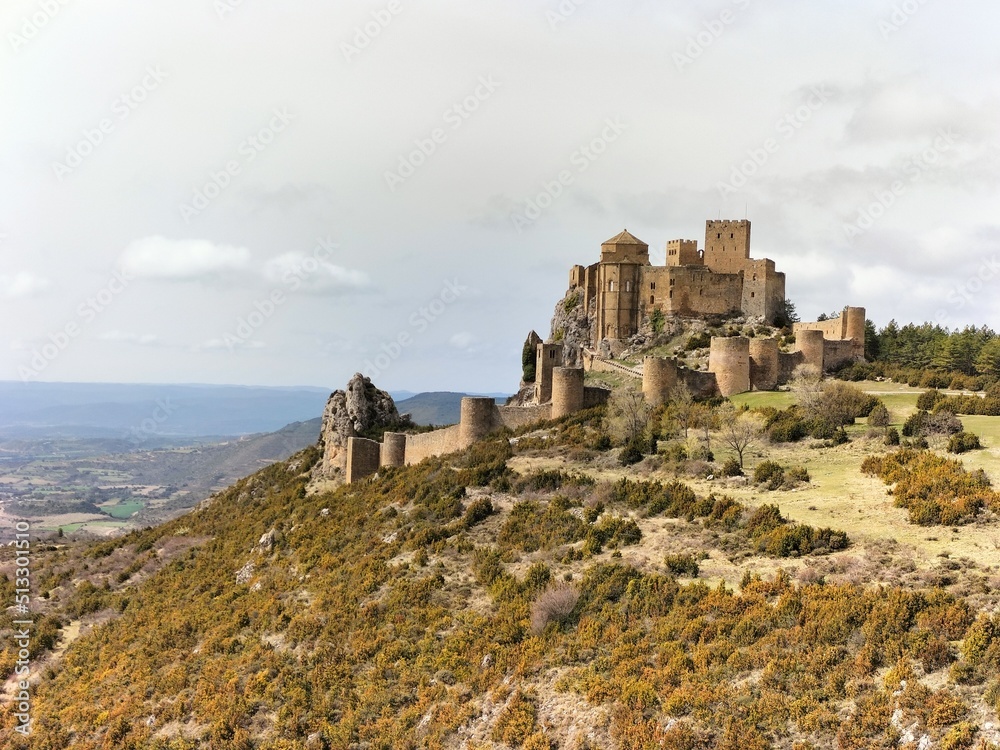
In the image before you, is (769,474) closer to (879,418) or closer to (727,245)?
(879,418)

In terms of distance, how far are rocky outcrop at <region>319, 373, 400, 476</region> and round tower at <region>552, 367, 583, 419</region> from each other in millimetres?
10998

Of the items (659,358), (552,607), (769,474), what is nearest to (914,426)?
(769,474)

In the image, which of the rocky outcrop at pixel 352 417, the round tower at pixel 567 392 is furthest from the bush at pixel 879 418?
the rocky outcrop at pixel 352 417

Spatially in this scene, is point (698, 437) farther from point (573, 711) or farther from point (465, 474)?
point (573, 711)

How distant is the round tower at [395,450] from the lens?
122ft

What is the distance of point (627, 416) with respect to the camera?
31.3 meters

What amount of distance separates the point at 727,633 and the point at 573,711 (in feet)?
10.6

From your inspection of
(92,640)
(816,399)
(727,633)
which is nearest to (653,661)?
(727,633)

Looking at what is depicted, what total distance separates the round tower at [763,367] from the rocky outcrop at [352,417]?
60.5ft

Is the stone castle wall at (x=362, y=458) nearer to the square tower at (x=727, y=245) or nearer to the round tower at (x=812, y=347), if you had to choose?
the round tower at (x=812, y=347)

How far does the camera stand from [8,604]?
3344 centimetres

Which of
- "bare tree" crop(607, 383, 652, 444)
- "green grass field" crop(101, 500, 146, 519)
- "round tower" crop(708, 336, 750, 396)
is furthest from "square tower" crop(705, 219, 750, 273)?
"green grass field" crop(101, 500, 146, 519)

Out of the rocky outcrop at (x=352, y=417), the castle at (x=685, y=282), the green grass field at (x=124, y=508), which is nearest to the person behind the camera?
the rocky outcrop at (x=352, y=417)

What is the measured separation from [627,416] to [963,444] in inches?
452
